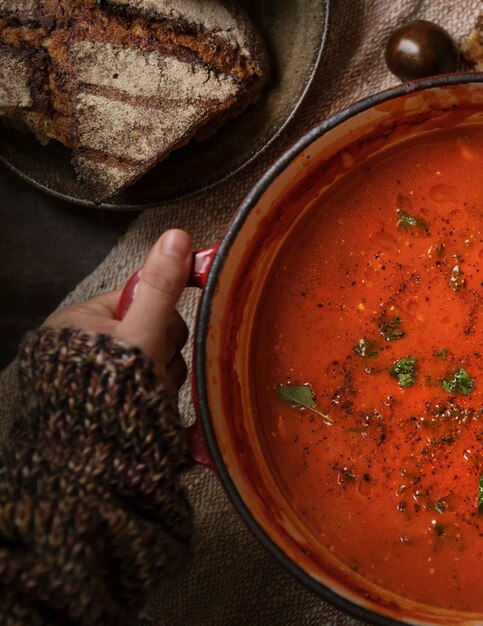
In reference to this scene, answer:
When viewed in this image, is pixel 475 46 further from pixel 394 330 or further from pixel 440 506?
pixel 440 506

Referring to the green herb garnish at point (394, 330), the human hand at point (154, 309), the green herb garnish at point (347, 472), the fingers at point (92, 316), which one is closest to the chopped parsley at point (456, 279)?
the green herb garnish at point (394, 330)

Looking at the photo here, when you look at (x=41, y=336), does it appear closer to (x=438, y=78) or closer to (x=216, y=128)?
(x=216, y=128)

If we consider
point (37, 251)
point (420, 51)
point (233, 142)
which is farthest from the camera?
point (37, 251)

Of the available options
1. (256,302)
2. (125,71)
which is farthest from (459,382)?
(125,71)

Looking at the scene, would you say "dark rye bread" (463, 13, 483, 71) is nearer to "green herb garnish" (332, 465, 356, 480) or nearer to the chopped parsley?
the chopped parsley

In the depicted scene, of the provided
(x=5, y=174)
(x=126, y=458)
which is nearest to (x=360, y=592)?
(x=126, y=458)

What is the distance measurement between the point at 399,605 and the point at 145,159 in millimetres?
1042

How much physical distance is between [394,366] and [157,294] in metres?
0.50

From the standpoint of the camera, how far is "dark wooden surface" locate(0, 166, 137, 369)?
6.49 ft

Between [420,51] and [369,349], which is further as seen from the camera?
[420,51]

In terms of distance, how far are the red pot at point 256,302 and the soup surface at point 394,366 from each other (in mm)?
48

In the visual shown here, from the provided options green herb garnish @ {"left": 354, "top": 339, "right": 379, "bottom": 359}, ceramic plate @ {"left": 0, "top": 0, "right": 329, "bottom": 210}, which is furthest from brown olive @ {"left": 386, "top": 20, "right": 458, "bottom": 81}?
green herb garnish @ {"left": 354, "top": 339, "right": 379, "bottom": 359}

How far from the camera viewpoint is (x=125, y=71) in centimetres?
172

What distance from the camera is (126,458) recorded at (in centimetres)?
132
